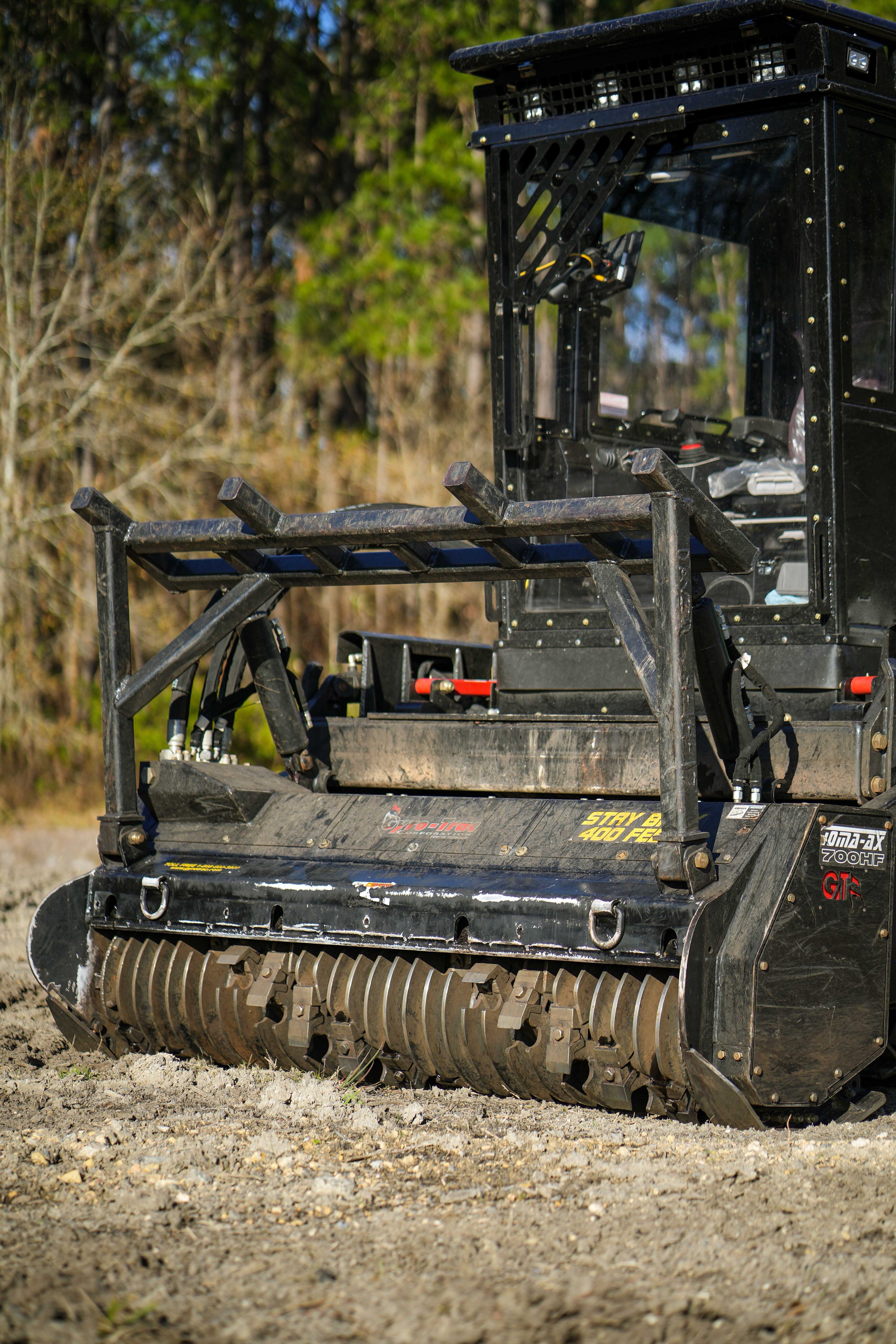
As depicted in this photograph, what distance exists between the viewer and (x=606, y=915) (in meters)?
4.18

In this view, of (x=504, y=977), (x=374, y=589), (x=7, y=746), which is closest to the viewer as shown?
(x=504, y=977)

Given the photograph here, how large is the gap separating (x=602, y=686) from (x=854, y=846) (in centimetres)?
140

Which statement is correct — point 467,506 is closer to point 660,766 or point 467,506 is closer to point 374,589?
point 660,766

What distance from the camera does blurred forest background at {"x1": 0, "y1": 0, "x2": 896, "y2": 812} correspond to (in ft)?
51.6

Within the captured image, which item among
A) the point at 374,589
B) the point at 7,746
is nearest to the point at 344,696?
the point at 7,746

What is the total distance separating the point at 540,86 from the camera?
18.6ft

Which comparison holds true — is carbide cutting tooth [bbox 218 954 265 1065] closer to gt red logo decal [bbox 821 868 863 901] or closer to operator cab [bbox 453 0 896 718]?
operator cab [bbox 453 0 896 718]

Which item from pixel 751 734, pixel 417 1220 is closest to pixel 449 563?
pixel 751 734

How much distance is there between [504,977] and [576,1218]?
1.04 meters

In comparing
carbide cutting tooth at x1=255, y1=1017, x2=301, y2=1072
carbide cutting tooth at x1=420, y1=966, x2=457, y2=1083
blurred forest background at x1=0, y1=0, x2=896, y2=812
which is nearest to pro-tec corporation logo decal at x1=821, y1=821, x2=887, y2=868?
carbide cutting tooth at x1=420, y1=966, x2=457, y2=1083

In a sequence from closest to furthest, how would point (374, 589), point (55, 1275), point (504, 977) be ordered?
point (55, 1275) < point (504, 977) < point (374, 589)

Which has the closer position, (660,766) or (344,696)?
(660,766)

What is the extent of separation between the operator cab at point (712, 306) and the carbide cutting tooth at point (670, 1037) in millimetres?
1199

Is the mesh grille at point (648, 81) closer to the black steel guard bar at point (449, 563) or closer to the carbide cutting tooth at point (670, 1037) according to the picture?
the black steel guard bar at point (449, 563)
